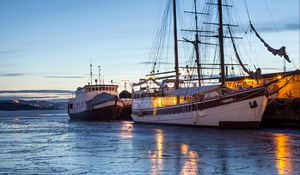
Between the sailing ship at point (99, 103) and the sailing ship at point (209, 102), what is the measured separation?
20.9 metres

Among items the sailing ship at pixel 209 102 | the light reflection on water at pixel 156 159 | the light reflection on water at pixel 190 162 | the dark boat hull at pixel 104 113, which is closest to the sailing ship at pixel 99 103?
the dark boat hull at pixel 104 113

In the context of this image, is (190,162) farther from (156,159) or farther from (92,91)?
(92,91)

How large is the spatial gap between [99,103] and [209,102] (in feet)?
136

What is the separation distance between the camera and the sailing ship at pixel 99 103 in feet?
287

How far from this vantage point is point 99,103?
86938 mm

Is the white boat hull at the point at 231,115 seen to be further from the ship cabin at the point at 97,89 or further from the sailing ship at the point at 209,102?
the ship cabin at the point at 97,89

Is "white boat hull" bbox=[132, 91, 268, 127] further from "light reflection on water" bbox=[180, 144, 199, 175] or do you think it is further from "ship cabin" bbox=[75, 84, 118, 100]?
"ship cabin" bbox=[75, 84, 118, 100]

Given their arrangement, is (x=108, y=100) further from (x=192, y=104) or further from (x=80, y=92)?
(x=192, y=104)

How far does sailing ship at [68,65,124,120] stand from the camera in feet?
287

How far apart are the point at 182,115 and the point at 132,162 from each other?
3084 centimetres

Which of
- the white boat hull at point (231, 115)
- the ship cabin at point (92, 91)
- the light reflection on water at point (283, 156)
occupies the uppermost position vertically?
the ship cabin at point (92, 91)

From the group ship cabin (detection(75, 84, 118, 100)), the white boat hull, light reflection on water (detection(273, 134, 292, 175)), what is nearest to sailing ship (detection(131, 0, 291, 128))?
the white boat hull

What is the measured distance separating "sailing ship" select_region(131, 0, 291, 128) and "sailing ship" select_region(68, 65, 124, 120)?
68.5ft


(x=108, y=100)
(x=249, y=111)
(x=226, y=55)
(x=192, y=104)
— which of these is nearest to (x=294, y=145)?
(x=249, y=111)
